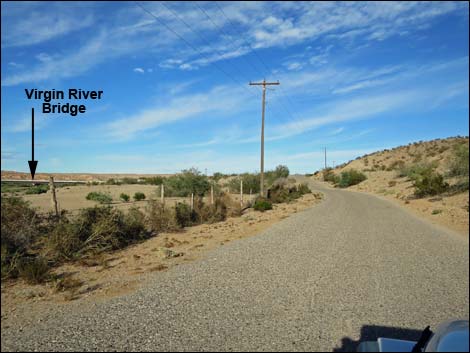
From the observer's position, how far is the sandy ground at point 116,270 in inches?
229

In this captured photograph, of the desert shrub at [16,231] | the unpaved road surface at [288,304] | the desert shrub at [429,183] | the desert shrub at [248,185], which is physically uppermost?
the desert shrub at [248,185]

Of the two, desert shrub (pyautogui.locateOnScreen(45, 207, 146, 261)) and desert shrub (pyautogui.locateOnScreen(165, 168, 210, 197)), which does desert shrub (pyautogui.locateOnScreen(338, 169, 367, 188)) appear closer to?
desert shrub (pyautogui.locateOnScreen(165, 168, 210, 197))

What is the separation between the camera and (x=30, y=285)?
7.01 metres

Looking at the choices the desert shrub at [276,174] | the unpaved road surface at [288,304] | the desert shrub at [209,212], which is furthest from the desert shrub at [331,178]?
the unpaved road surface at [288,304]

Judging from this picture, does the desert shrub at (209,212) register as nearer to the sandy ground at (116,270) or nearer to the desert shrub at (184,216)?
the desert shrub at (184,216)

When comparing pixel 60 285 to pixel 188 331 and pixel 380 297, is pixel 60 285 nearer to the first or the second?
pixel 188 331

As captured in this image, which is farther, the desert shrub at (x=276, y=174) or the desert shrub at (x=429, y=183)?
the desert shrub at (x=276, y=174)

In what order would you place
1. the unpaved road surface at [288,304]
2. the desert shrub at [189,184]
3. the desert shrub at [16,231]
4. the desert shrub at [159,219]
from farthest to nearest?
the desert shrub at [189,184], the desert shrub at [159,219], the desert shrub at [16,231], the unpaved road surface at [288,304]

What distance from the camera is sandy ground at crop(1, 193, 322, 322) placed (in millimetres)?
5824

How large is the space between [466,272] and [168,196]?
111 ft

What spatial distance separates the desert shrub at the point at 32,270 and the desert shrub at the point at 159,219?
807cm

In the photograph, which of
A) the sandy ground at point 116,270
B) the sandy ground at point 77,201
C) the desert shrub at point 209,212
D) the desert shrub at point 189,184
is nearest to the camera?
the sandy ground at point 116,270

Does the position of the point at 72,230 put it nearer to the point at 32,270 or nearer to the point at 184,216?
the point at 32,270

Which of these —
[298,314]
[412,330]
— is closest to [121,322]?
[298,314]
